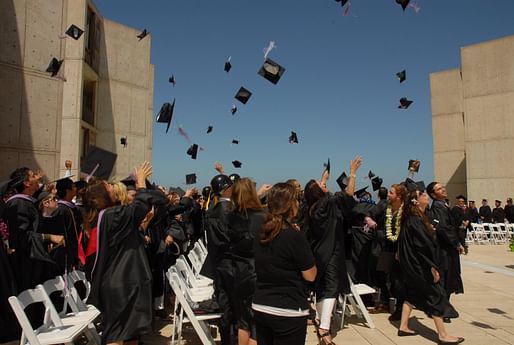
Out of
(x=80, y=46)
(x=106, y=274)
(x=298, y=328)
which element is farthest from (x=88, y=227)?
(x=80, y=46)

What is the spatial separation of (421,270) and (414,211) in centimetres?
67

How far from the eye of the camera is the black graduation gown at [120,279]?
11.1ft

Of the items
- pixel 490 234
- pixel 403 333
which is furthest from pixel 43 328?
pixel 490 234

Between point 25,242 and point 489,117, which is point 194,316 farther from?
point 489,117

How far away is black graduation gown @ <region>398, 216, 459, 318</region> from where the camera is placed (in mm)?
4652

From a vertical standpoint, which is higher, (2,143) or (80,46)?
(80,46)

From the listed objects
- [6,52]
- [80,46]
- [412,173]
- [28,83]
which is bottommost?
[412,173]

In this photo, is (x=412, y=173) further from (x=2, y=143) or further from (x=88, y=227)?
(x=2, y=143)

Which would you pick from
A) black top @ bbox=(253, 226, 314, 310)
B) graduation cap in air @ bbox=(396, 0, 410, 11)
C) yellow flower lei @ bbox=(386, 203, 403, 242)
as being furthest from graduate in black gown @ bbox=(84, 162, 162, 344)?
graduation cap in air @ bbox=(396, 0, 410, 11)

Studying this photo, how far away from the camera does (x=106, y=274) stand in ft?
11.2

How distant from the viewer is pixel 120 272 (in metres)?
3.44

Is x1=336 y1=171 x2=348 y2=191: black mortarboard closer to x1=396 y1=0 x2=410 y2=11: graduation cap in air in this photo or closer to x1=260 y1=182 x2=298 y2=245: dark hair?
x1=260 y1=182 x2=298 y2=245: dark hair

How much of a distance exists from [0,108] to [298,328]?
38.5 ft

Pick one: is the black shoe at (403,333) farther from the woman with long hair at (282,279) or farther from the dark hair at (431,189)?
the woman with long hair at (282,279)
